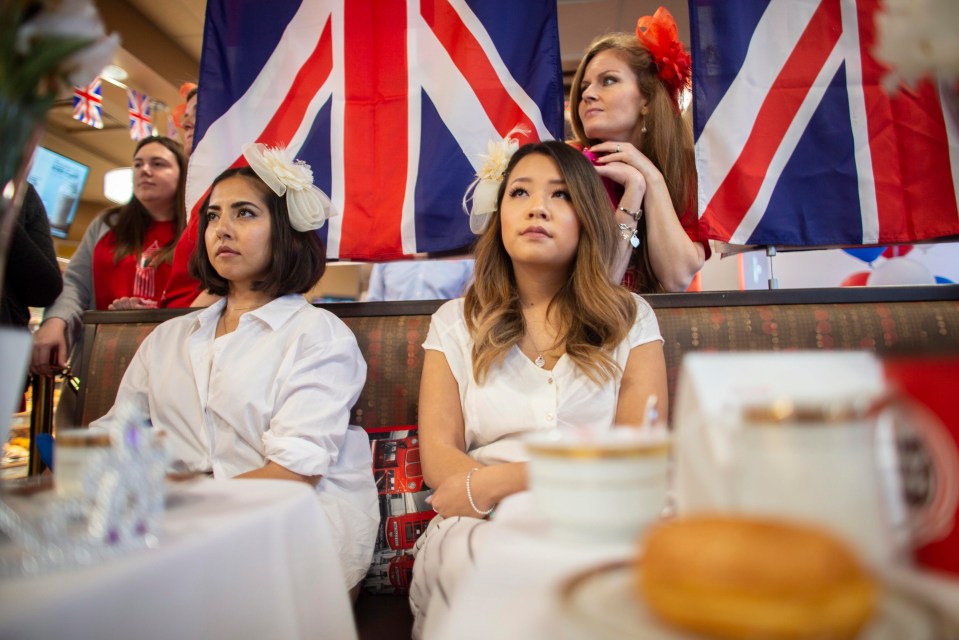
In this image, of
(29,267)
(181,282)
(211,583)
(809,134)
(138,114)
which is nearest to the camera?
(211,583)

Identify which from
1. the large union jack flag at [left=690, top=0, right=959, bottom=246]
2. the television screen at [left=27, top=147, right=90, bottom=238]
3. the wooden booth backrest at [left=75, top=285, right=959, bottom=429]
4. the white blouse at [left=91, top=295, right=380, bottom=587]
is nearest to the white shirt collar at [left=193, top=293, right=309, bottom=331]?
the white blouse at [left=91, top=295, right=380, bottom=587]

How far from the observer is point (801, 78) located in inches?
98.0

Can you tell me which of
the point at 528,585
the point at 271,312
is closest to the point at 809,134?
the point at 271,312

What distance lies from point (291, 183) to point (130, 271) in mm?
1312

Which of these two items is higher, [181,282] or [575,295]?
[181,282]

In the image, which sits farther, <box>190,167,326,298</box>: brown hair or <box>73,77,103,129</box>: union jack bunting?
<box>73,77,103,129</box>: union jack bunting

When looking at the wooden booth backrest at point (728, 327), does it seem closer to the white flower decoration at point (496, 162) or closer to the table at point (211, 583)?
the white flower decoration at point (496, 162)

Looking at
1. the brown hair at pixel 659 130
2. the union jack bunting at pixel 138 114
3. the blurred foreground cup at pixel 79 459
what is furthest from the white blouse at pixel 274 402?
the union jack bunting at pixel 138 114

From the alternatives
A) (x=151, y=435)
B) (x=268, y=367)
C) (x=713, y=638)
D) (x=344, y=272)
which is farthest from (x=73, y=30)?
(x=344, y=272)

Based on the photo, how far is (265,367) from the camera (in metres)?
1.88

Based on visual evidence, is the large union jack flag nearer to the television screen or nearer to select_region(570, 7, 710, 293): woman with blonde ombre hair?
select_region(570, 7, 710, 293): woman with blonde ombre hair

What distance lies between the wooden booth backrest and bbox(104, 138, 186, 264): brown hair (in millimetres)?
920

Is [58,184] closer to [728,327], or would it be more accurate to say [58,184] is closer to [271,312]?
[271,312]

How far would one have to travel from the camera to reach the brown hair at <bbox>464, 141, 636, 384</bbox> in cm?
170
